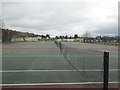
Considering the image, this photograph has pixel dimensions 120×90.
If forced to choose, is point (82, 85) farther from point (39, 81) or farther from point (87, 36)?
point (87, 36)

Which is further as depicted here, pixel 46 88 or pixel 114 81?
pixel 114 81

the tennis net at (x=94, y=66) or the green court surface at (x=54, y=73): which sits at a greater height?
the tennis net at (x=94, y=66)

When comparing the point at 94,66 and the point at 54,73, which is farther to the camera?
the point at 54,73

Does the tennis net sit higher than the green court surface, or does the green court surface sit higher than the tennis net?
the tennis net

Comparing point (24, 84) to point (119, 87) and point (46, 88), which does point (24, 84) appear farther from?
point (119, 87)

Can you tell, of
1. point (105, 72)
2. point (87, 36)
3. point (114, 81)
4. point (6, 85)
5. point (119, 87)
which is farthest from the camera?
point (87, 36)

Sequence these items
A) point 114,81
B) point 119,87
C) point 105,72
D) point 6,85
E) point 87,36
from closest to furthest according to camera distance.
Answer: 1. point 105,72
2. point 119,87
3. point 6,85
4. point 114,81
5. point 87,36

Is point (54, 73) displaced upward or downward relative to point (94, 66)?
downward

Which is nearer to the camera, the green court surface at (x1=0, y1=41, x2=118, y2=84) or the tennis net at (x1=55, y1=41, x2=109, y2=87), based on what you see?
the tennis net at (x1=55, y1=41, x2=109, y2=87)

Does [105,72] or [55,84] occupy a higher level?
[105,72]

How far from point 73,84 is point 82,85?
0.40 metres

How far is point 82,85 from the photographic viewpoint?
966 cm

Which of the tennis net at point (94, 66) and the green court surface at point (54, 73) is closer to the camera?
the tennis net at point (94, 66)

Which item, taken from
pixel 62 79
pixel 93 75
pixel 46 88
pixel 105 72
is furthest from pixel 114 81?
pixel 105 72
